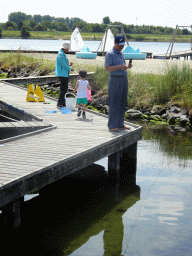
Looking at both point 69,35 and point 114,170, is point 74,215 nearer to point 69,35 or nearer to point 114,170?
point 114,170

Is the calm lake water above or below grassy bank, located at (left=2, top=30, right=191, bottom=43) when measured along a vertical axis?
below

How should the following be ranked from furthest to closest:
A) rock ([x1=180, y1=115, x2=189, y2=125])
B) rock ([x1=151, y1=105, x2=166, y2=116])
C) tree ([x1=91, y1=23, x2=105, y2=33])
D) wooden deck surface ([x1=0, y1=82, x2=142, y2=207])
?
tree ([x1=91, y1=23, x2=105, y2=33]) → rock ([x1=151, y1=105, x2=166, y2=116]) → rock ([x1=180, y1=115, x2=189, y2=125]) → wooden deck surface ([x1=0, y1=82, x2=142, y2=207])

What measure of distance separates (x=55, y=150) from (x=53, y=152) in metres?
0.13

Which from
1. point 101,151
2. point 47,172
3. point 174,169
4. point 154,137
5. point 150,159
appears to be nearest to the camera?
point 47,172

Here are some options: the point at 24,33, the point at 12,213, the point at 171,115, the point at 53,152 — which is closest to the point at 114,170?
the point at 53,152

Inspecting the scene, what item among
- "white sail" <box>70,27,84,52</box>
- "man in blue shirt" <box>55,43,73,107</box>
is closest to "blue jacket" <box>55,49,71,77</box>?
"man in blue shirt" <box>55,43,73,107</box>

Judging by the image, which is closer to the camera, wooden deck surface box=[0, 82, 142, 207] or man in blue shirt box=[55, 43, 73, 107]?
wooden deck surface box=[0, 82, 142, 207]

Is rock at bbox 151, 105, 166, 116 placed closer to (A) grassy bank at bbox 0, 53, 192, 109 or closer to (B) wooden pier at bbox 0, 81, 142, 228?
(A) grassy bank at bbox 0, 53, 192, 109

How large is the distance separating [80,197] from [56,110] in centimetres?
348

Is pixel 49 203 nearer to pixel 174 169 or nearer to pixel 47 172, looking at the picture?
pixel 47 172

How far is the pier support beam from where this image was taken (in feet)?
26.1

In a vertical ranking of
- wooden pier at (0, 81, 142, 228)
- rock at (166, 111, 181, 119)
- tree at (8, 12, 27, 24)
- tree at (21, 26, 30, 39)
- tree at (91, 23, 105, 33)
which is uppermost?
tree at (8, 12, 27, 24)

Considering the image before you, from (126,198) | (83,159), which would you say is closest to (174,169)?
(126,198)

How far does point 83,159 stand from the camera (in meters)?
6.44
